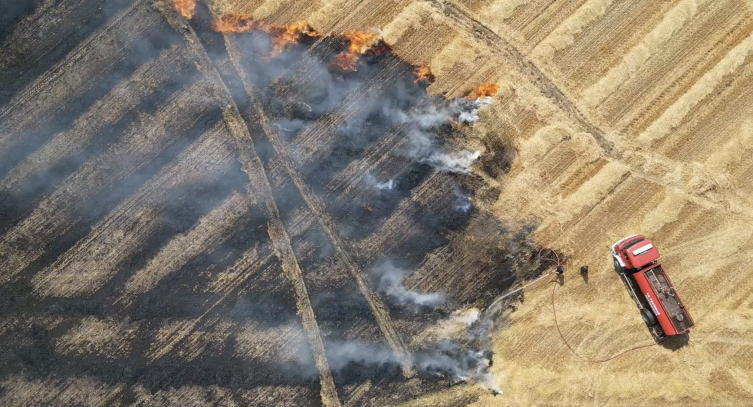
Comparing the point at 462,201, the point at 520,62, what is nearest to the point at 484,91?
the point at 520,62

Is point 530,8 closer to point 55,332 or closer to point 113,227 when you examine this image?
point 113,227

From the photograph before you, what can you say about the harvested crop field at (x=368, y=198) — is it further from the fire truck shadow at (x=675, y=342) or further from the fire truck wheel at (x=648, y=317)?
the fire truck wheel at (x=648, y=317)

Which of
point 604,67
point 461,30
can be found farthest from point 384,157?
point 604,67

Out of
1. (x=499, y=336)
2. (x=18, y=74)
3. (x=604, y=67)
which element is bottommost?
(x=499, y=336)

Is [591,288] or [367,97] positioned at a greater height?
[367,97]

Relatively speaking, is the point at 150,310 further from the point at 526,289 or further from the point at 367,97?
the point at 526,289

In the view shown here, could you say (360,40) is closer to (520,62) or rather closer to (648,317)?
(520,62)

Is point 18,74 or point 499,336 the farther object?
point 18,74
